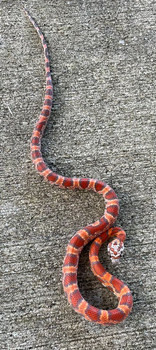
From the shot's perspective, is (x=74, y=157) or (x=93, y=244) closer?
(x=93, y=244)

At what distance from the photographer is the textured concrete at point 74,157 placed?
325 centimetres

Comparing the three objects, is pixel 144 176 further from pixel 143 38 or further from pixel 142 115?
pixel 143 38

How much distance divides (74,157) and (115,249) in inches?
42.7

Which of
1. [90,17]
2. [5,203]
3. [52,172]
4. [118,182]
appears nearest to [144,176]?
[118,182]

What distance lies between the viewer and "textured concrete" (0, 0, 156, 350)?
3248 mm

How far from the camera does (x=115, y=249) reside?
11.4 ft

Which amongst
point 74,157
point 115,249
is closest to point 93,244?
point 115,249

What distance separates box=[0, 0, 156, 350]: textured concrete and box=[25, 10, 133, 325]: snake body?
89mm

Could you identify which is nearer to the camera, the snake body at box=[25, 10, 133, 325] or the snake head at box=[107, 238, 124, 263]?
the snake body at box=[25, 10, 133, 325]

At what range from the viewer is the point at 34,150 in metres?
4.01

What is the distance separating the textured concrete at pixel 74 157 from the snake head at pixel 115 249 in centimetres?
8

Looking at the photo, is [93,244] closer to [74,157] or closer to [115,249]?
[115,249]

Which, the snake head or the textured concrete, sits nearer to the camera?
the textured concrete

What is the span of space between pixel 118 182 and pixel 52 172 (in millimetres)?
663
